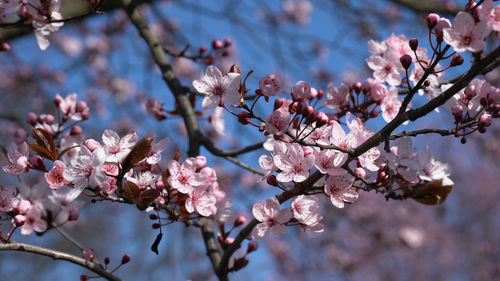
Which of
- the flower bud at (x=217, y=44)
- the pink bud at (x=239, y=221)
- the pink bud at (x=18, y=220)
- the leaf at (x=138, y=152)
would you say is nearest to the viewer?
the leaf at (x=138, y=152)

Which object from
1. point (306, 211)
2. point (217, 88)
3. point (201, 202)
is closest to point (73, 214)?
point (201, 202)

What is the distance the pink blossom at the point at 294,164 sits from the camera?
4.32 ft

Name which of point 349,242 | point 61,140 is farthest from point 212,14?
point 349,242

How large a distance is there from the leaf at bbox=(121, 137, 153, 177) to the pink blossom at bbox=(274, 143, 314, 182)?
43 centimetres

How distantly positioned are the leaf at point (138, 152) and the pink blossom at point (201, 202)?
0.28m

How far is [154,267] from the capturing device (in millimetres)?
5410

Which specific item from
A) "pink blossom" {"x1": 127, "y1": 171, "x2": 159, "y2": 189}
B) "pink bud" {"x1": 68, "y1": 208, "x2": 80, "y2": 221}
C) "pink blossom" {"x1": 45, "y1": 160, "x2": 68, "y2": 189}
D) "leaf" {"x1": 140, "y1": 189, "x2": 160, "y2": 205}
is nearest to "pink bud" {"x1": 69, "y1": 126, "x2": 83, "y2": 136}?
"pink bud" {"x1": 68, "y1": 208, "x2": 80, "y2": 221}

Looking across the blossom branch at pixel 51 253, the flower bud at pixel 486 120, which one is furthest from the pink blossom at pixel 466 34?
the blossom branch at pixel 51 253

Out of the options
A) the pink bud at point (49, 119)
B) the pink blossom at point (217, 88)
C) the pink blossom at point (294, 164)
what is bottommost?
the pink bud at point (49, 119)

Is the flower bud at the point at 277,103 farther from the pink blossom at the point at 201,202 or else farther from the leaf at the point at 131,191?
the leaf at the point at 131,191

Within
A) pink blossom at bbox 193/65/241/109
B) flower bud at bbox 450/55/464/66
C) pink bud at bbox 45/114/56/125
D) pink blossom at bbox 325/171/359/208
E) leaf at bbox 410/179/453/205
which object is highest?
flower bud at bbox 450/55/464/66

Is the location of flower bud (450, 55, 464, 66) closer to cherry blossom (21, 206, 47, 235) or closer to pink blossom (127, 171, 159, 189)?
pink blossom (127, 171, 159, 189)

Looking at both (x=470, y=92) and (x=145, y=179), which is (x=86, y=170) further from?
(x=470, y=92)

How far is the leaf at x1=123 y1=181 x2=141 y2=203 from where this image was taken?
49.5 inches
